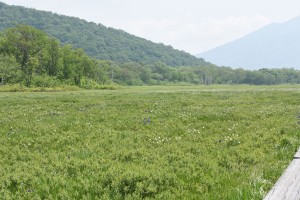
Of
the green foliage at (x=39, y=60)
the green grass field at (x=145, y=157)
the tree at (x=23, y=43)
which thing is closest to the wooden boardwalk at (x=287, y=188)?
the green grass field at (x=145, y=157)

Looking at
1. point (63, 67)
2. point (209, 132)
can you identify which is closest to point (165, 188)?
point (209, 132)

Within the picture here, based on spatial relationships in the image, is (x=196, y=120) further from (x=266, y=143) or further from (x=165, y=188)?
(x=165, y=188)

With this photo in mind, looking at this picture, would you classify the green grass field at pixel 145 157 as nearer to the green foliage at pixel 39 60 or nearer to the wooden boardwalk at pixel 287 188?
the wooden boardwalk at pixel 287 188

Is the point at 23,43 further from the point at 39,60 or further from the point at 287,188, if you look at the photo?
the point at 287,188

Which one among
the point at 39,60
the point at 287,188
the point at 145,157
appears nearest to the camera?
the point at 287,188

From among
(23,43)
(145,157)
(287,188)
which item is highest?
(23,43)

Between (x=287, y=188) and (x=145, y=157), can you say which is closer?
(x=287, y=188)

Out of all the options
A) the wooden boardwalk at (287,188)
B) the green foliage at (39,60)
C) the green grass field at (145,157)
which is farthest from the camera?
the green foliage at (39,60)

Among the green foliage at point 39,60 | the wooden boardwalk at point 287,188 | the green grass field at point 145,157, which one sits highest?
the green foliage at point 39,60

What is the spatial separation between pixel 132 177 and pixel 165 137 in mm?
5411

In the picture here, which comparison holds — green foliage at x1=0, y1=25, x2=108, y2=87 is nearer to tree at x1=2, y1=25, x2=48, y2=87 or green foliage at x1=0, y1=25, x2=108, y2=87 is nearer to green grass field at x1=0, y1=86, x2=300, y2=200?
tree at x1=2, y1=25, x2=48, y2=87

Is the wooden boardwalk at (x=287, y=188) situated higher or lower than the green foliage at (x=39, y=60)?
lower

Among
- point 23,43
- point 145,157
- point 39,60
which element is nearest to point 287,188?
point 145,157

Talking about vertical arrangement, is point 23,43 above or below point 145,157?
above
